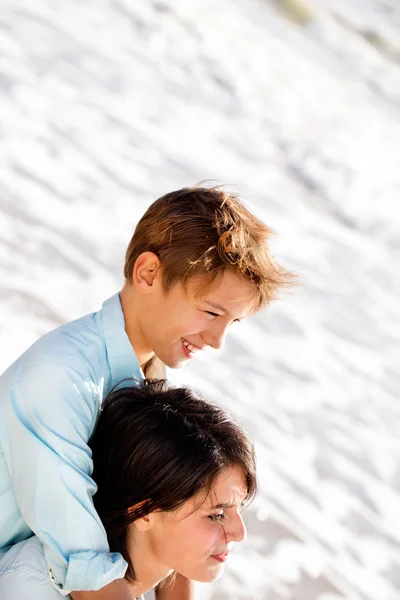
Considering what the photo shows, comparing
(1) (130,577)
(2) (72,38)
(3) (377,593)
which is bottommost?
(2) (72,38)

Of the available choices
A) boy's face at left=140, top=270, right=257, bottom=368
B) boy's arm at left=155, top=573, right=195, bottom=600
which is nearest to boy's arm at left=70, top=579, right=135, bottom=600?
boy's arm at left=155, top=573, right=195, bottom=600

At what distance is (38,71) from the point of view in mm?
6023

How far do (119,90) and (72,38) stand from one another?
61 centimetres

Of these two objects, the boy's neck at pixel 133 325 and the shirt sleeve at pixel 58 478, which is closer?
the shirt sleeve at pixel 58 478

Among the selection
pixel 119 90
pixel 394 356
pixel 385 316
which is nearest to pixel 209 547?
pixel 394 356

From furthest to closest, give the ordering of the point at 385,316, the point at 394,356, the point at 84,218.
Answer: the point at 385,316 → the point at 394,356 → the point at 84,218

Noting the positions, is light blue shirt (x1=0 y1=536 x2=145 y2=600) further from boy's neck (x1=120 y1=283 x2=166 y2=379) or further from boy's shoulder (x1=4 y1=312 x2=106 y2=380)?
boy's neck (x1=120 y1=283 x2=166 y2=379)

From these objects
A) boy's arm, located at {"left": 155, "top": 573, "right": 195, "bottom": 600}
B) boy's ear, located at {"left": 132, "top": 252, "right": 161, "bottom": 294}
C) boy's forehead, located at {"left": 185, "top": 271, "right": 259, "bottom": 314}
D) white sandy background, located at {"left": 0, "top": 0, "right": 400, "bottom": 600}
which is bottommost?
white sandy background, located at {"left": 0, "top": 0, "right": 400, "bottom": 600}

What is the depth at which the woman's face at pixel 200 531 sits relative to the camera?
5.90ft

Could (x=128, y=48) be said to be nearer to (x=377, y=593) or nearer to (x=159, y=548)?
(x=377, y=593)

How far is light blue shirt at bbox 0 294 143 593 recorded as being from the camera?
1.68m

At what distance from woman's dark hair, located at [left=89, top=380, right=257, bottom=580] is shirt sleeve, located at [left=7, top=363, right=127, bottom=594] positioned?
94 mm

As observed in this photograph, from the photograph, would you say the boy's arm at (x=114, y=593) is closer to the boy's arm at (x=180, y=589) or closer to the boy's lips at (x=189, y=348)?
the boy's arm at (x=180, y=589)

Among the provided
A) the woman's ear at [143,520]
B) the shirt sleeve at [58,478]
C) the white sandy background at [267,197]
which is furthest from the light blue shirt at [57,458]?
the white sandy background at [267,197]
